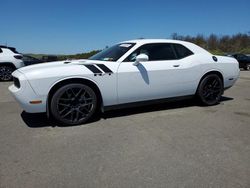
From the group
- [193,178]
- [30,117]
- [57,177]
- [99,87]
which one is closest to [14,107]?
[30,117]

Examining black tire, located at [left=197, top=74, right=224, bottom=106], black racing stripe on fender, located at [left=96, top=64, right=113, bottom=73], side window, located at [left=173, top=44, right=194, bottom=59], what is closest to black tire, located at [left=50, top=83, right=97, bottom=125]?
black racing stripe on fender, located at [left=96, top=64, right=113, bottom=73]

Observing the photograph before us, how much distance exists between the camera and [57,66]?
4.13 meters

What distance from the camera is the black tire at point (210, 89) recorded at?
536 centimetres

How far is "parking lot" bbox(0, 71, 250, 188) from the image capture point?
97.0 inches

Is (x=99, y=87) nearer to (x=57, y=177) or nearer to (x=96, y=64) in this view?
(x=96, y=64)

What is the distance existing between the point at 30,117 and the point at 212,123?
335 centimetres

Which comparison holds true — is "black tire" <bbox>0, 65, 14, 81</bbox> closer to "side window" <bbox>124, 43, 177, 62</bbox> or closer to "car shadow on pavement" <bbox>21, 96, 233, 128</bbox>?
"car shadow on pavement" <bbox>21, 96, 233, 128</bbox>

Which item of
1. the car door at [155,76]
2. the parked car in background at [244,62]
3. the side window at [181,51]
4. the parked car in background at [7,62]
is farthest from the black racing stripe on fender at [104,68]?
the parked car in background at [244,62]

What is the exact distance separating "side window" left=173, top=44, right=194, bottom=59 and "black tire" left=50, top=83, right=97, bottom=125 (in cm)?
208

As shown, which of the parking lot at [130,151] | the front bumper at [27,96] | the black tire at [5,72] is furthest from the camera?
the black tire at [5,72]

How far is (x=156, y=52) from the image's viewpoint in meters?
4.94

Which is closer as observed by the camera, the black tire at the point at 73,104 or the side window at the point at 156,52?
the black tire at the point at 73,104

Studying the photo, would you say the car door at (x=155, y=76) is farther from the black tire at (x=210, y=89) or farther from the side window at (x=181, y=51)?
the black tire at (x=210, y=89)

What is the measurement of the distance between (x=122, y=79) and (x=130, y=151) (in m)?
1.63
